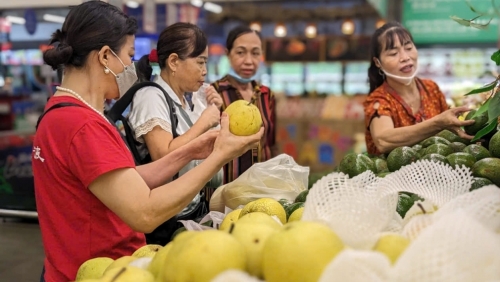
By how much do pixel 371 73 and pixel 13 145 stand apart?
4.66 metres

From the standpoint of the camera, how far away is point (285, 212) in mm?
2217

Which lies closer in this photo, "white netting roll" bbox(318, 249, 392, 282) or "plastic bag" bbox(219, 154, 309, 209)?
"white netting roll" bbox(318, 249, 392, 282)

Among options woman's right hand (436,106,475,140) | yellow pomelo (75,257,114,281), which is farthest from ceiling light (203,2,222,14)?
yellow pomelo (75,257,114,281)

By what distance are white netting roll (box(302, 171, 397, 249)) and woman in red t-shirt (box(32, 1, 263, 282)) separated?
1.71 feet

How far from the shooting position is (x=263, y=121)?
162 inches

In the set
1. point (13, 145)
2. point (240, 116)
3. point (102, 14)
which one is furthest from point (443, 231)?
point (13, 145)

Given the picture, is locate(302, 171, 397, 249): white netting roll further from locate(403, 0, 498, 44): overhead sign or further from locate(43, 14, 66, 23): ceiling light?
locate(403, 0, 498, 44): overhead sign

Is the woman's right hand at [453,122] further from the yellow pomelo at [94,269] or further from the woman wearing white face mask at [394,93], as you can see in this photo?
the yellow pomelo at [94,269]

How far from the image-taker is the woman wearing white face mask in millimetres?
3133

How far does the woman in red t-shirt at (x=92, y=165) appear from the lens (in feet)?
5.58

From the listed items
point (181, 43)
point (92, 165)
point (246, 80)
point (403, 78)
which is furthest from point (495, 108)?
point (246, 80)

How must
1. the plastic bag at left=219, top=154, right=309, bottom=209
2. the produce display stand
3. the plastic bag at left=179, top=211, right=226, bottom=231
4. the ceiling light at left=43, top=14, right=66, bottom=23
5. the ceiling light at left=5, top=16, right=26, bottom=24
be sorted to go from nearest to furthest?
the plastic bag at left=179, top=211, right=226, bottom=231
the plastic bag at left=219, top=154, right=309, bottom=209
the produce display stand
the ceiling light at left=43, top=14, right=66, bottom=23
the ceiling light at left=5, top=16, right=26, bottom=24

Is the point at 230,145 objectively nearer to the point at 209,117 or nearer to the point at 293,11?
the point at 209,117

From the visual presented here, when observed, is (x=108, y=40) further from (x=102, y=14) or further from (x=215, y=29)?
(x=215, y=29)
